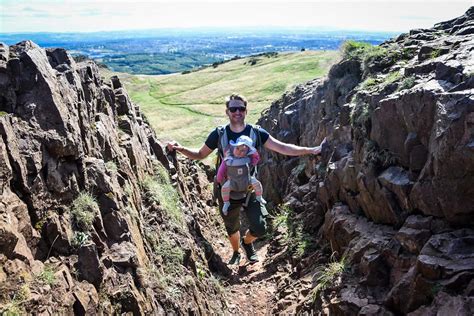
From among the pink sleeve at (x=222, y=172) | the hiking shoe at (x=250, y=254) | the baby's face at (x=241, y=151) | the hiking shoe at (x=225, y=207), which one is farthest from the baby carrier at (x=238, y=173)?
the hiking shoe at (x=250, y=254)

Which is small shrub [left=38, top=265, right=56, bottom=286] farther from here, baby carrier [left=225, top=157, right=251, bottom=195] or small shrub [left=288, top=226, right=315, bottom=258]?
small shrub [left=288, top=226, right=315, bottom=258]

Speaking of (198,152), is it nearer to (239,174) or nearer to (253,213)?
(239,174)

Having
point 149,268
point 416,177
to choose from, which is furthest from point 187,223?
point 416,177

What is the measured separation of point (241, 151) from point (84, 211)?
482cm

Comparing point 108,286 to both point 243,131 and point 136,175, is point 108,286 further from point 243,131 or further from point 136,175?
point 243,131

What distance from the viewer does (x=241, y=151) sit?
11.3 meters

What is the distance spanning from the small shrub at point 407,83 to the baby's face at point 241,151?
4100 mm

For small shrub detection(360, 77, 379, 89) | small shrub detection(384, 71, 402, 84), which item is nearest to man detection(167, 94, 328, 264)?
small shrub detection(360, 77, 379, 89)

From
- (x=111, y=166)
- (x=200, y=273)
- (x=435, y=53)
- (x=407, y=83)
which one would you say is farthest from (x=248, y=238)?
(x=435, y=53)

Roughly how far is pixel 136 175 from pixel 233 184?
8.50ft

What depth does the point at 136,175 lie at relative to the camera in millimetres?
11031

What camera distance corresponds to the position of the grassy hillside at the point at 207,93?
158 feet

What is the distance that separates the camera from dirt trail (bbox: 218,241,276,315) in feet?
38.2

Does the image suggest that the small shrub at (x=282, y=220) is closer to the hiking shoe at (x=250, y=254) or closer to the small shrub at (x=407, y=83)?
the hiking shoe at (x=250, y=254)
